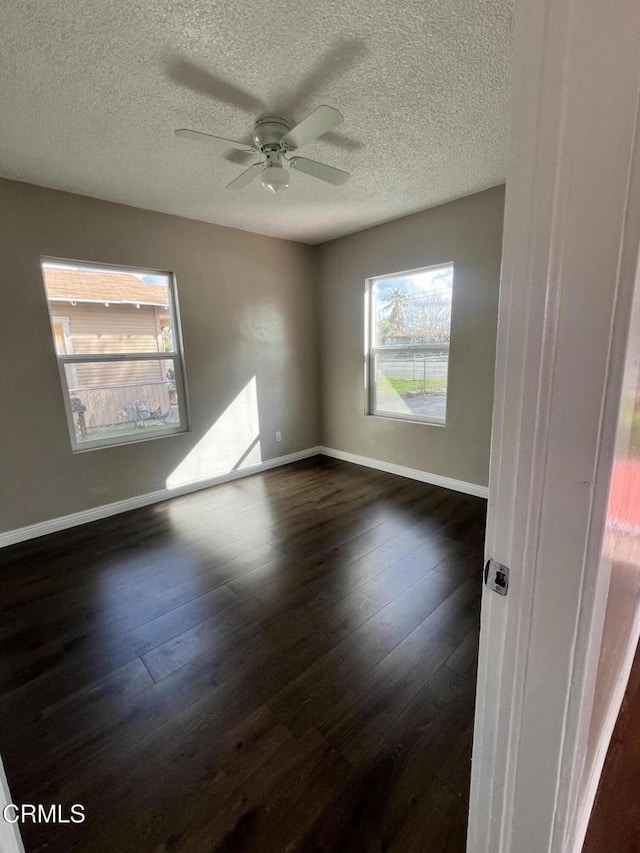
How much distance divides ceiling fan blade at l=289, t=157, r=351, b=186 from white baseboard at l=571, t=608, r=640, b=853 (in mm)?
2596

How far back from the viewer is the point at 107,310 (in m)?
3.07

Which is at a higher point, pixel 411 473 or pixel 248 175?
pixel 248 175

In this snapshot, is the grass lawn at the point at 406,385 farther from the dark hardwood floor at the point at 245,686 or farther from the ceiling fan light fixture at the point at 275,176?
the ceiling fan light fixture at the point at 275,176

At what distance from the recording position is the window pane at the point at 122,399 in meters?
3.02

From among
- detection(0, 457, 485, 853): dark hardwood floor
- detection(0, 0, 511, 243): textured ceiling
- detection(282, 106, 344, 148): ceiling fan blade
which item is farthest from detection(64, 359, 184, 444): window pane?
detection(282, 106, 344, 148): ceiling fan blade

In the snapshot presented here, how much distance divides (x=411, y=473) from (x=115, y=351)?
3024mm

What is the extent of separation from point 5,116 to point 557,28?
2540mm

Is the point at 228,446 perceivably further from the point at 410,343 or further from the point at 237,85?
the point at 237,85

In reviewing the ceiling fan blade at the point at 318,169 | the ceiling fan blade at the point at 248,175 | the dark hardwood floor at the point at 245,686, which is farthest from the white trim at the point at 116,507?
the ceiling fan blade at the point at 318,169

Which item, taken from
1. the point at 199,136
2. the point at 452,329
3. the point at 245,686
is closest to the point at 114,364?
the point at 199,136

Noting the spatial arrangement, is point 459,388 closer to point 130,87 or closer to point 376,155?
point 376,155

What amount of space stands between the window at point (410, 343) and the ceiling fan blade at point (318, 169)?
1.60 m

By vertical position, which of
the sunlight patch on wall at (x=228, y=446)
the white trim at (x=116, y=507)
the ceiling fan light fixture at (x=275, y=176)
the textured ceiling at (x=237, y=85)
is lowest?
the white trim at (x=116, y=507)

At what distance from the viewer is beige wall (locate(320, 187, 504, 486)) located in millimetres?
3070
